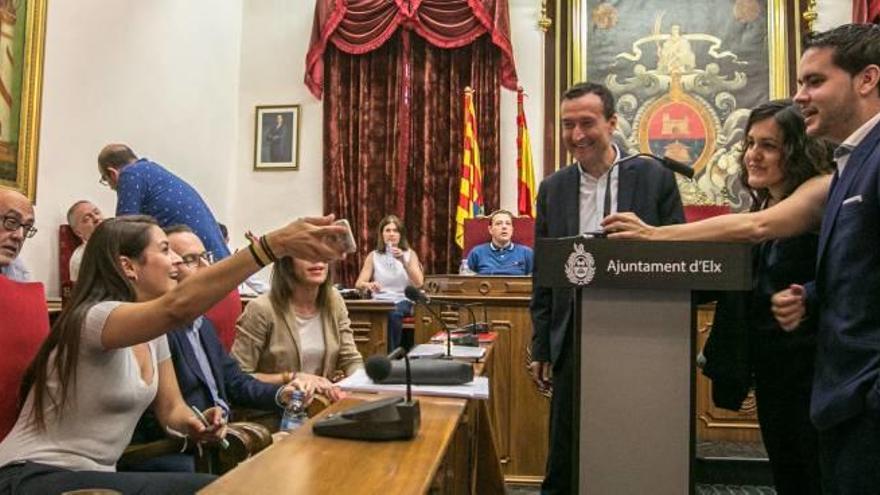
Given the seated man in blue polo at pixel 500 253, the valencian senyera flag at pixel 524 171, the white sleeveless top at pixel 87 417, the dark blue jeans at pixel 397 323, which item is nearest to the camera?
the white sleeveless top at pixel 87 417

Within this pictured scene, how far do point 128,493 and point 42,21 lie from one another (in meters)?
3.82

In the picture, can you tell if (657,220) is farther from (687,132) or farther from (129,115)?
(687,132)

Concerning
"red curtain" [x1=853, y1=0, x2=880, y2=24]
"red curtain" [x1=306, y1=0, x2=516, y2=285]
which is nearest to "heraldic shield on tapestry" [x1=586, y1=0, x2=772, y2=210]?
"red curtain" [x1=853, y1=0, x2=880, y2=24]

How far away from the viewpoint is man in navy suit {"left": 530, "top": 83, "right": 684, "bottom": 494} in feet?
7.14

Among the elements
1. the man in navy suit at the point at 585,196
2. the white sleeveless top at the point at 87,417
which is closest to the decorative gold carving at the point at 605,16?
the man in navy suit at the point at 585,196

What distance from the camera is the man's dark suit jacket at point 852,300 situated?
1321 mm

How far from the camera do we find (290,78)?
748 cm

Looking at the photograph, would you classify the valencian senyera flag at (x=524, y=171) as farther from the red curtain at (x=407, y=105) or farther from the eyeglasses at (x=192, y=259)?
the eyeglasses at (x=192, y=259)

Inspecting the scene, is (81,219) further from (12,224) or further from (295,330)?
(295,330)

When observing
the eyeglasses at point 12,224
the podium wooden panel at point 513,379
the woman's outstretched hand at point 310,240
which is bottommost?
the podium wooden panel at point 513,379

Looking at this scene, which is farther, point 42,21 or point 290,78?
point 290,78

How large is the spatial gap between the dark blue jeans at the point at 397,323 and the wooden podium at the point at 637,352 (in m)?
3.13

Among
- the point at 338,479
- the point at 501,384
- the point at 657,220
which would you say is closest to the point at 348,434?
the point at 338,479

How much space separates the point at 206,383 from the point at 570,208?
1.27 meters
